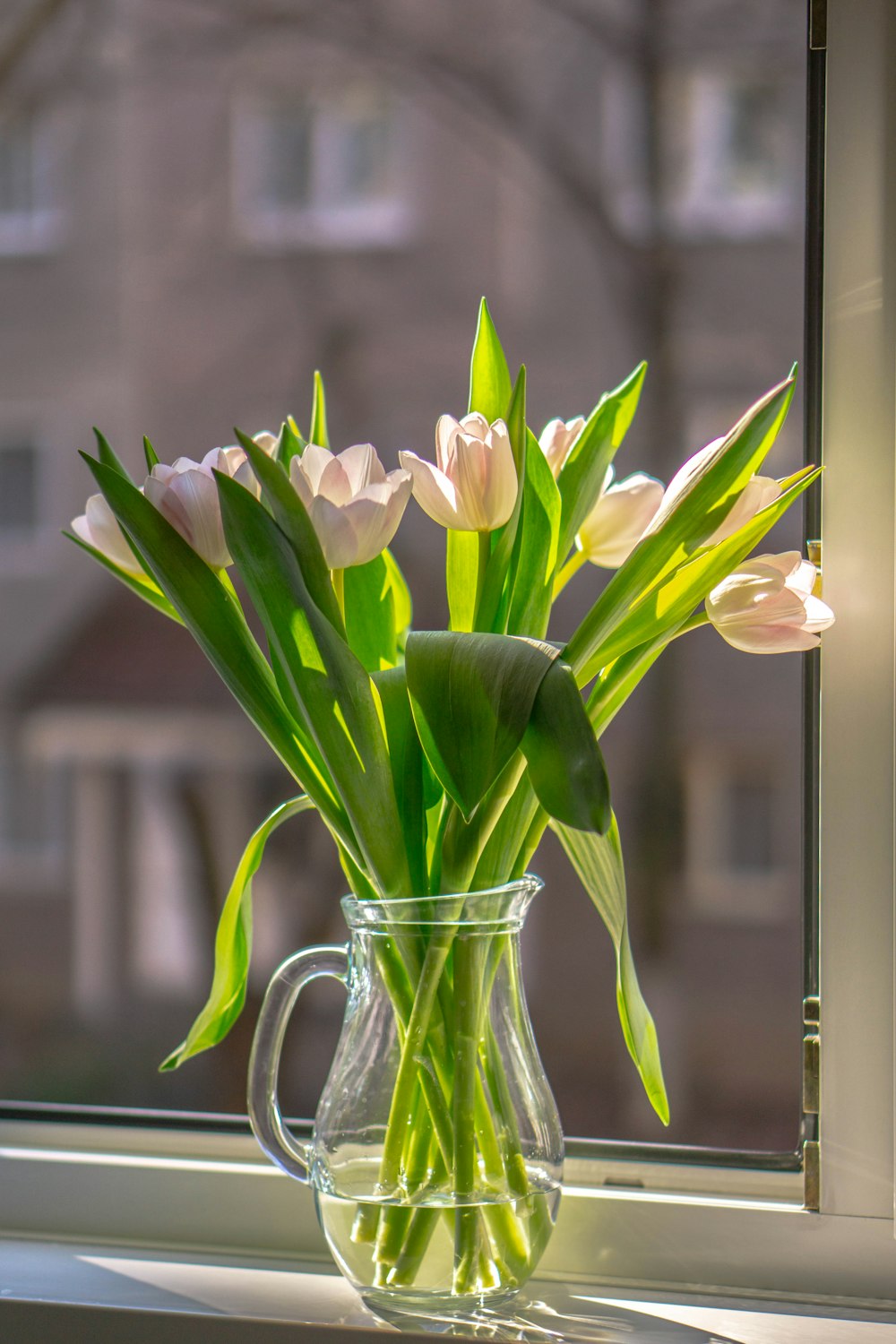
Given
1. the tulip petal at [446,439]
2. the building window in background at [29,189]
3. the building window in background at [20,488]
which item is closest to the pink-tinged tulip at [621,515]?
the tulip petal at [446,439]

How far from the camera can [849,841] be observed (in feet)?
2.07

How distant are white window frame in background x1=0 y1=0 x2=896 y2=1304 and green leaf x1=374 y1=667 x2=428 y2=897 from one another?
0.23 m

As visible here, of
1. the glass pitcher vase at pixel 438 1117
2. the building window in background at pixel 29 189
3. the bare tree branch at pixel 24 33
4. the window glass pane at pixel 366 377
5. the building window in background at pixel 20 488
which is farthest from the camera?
the building window in background at pixel 20 488

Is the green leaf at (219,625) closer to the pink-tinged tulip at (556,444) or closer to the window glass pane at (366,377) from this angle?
the pink-tinged tulip at (556,444)

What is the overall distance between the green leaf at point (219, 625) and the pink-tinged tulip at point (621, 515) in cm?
17

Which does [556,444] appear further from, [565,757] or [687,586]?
[565,757]

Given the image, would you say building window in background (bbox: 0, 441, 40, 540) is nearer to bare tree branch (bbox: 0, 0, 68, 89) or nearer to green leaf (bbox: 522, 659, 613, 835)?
bare tree branch (bbox: 0, 0, 68, 89)

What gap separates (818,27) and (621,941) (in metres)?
0.50

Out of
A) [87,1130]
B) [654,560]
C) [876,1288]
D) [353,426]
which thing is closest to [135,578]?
[654,560]

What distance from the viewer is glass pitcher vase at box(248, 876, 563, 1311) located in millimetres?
500

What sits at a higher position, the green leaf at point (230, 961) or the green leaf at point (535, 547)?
the green leaf at point (535, 547)

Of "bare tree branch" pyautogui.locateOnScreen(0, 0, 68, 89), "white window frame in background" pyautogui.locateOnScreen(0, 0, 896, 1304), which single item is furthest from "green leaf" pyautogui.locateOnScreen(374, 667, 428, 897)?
"bare tree branch" pyautogui.locateOnScreen(0, 0, 68, 89)

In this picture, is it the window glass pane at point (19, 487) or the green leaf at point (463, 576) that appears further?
the window glass pane at point (19, 487)

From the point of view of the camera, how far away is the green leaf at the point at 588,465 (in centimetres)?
56
